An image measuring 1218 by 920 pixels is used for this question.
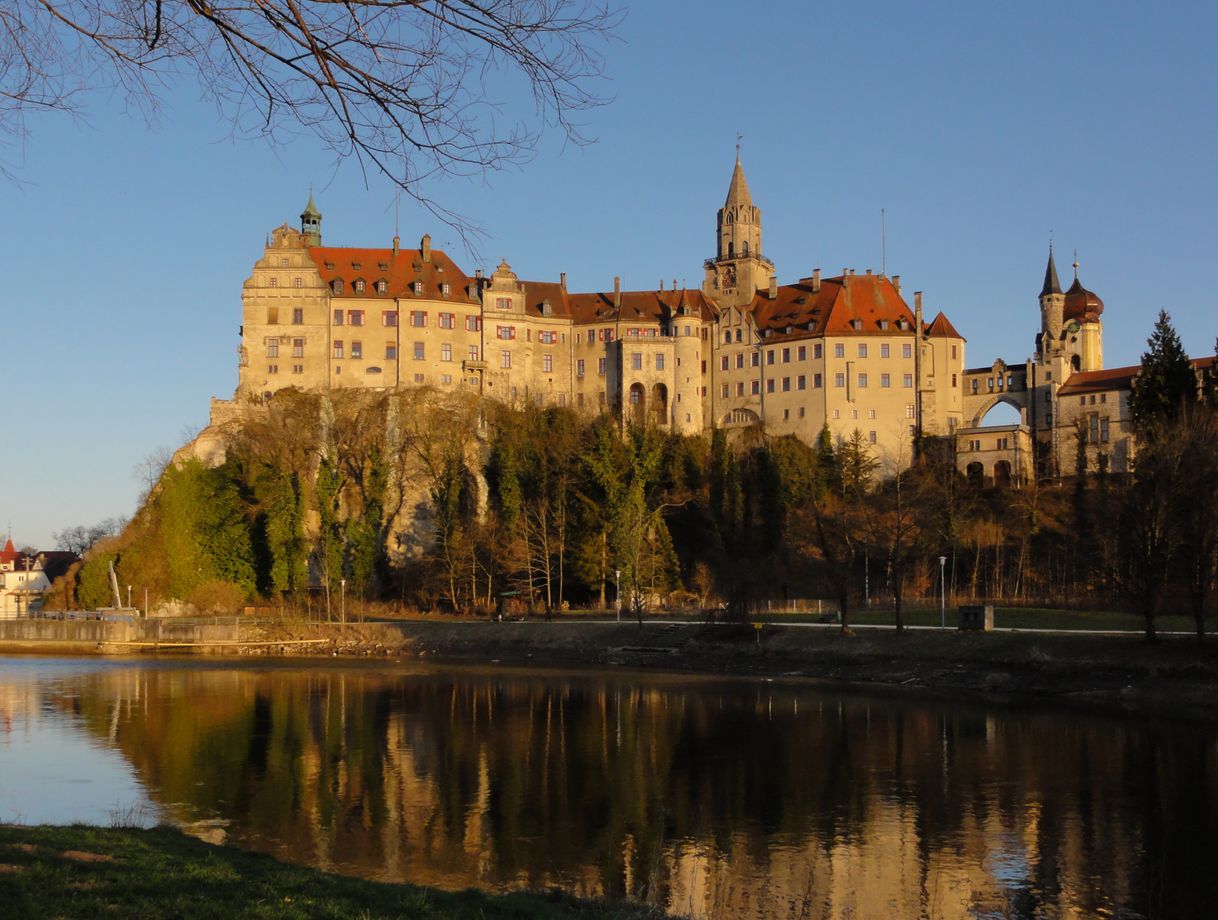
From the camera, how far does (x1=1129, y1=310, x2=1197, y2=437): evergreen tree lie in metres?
64.5

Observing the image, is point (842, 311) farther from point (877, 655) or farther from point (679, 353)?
point (877, 655)

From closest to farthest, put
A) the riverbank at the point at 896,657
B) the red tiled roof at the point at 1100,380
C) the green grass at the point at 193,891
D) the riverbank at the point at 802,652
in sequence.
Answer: the green grass at the point at 193,891
the riverbank at the point at 896,657
the riverbank at the point at 802,652
the red tiled roof at the point at 1100,380

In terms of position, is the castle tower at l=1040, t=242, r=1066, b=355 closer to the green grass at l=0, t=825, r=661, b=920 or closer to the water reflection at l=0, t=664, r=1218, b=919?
the water reflection at l=0, t=664, r=1218, b=919

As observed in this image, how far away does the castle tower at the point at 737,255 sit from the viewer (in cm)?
10512

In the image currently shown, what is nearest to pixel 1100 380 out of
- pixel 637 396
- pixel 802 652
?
pixel 637 396

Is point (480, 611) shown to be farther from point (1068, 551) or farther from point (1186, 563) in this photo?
point (1186, 563)

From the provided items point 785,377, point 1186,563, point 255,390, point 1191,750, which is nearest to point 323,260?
point 255,390

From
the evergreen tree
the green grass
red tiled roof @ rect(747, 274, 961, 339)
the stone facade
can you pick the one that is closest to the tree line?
the evergreen tree

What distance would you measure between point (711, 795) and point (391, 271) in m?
76.1

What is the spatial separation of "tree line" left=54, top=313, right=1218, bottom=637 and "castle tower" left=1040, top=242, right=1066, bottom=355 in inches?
752

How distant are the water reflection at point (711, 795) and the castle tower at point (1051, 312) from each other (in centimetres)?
6722

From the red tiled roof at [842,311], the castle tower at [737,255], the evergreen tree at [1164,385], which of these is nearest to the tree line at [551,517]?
the evergreen tree at [1164,385]

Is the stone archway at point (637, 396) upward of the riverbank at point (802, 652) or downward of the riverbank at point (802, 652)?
upward

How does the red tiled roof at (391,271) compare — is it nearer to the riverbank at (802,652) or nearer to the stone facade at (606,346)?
the stone facade at (606,346)
